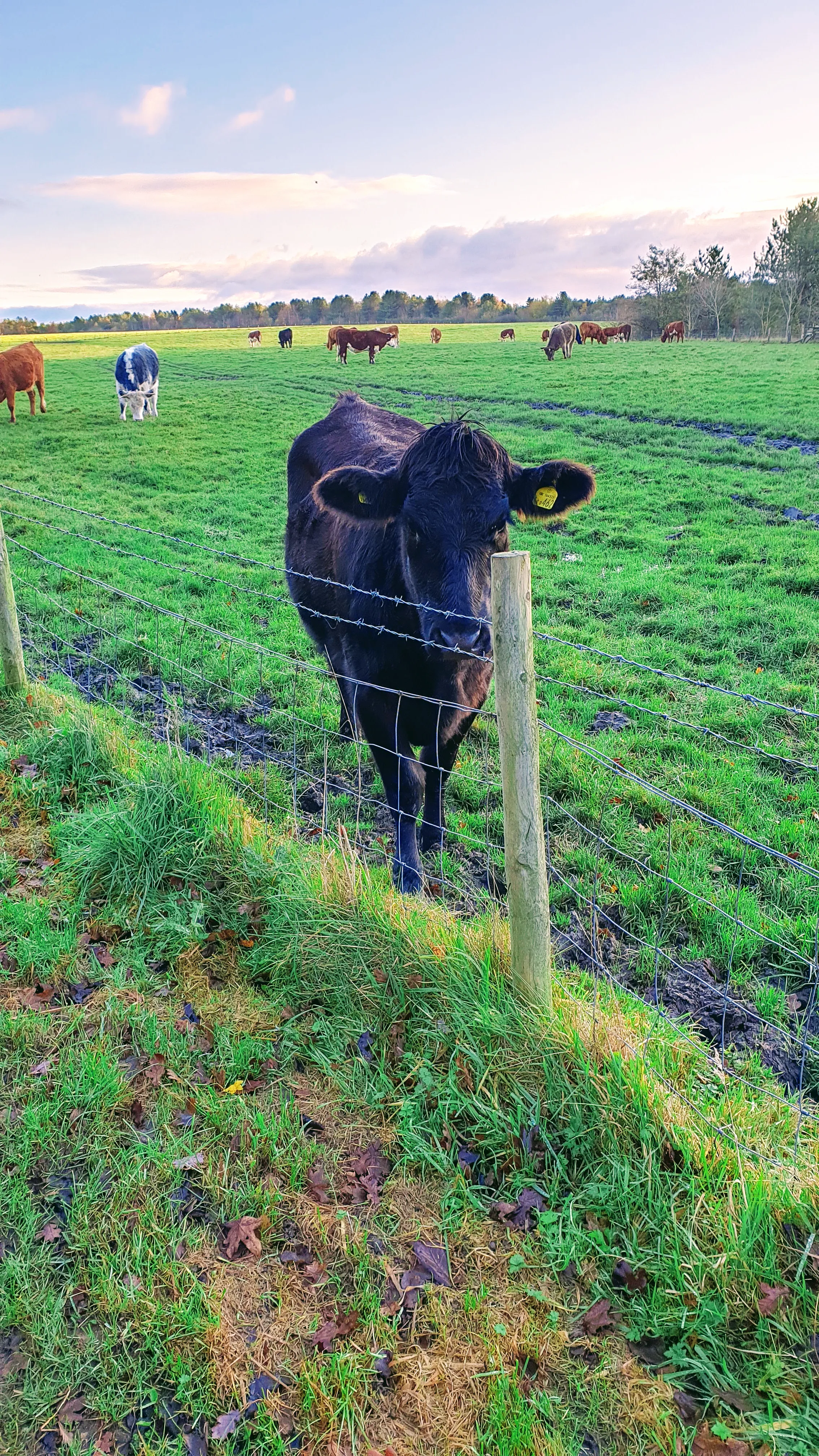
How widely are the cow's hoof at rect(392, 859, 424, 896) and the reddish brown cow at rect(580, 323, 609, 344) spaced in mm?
61478

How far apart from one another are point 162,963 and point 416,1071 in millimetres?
1371

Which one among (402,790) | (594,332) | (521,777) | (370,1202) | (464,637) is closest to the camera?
(370,1202)

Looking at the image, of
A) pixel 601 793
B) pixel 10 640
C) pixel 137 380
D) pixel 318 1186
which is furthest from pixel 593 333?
pixel 318 1186

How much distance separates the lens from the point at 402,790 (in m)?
4.72

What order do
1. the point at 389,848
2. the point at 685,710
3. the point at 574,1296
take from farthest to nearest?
the point at 685,710
the point at 389,848
the point at 574,1296

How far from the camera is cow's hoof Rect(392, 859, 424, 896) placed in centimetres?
446

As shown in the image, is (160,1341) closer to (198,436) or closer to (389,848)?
(389,848)

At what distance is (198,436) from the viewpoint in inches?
866

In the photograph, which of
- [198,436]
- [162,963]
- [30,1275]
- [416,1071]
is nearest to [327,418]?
[162,963]

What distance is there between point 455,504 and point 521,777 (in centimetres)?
182

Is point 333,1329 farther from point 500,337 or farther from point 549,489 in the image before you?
point 500,337

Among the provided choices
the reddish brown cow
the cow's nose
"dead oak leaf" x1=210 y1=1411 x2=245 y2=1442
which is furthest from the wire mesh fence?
the reddish brown cow

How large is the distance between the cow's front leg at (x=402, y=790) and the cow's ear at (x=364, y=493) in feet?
3.75

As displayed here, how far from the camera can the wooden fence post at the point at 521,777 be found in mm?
2746
